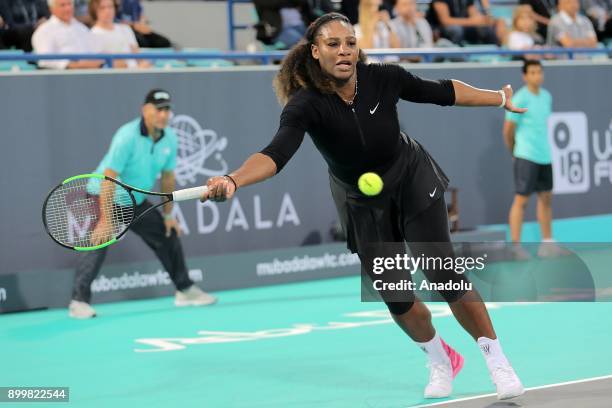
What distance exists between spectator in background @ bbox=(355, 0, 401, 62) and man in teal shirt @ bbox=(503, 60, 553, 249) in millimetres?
1666

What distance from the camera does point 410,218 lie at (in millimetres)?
6145

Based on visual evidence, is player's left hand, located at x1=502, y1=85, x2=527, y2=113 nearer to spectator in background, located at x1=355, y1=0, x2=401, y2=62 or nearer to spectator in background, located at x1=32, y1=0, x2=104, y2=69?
spectator in background, located at x1=32, y1=0, x2=104, y2=69

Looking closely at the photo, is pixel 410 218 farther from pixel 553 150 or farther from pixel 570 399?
pixel 553 150

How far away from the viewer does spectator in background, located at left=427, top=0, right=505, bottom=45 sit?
50.7 ft

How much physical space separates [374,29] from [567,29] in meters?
3.25

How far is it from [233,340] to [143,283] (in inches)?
101

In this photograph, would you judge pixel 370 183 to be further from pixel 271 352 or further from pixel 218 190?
pixel 271 352

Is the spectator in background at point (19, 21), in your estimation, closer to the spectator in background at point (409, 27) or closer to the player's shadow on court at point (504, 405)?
the spectator in background at point (409, 27)

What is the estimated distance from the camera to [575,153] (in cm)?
1410

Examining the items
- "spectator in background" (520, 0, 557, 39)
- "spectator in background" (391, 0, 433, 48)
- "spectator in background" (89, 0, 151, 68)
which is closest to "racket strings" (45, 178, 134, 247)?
"spectator in background" (89, 0, 151, 68)

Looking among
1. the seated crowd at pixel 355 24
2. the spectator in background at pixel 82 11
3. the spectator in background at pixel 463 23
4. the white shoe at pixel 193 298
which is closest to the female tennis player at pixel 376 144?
the white shoe at pixel 193 298

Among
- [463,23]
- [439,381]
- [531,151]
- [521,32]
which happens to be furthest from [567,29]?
[439,381]

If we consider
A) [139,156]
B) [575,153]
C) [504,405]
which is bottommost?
[575,153]

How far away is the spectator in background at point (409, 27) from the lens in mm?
13852
